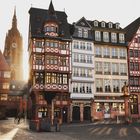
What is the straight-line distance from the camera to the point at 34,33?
46.1 m

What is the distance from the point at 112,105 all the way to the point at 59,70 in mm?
11560

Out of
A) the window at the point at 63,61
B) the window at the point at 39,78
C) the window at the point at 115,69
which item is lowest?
the window at the point at 39,78

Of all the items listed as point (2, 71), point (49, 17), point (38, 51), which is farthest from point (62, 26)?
point (2, 71)

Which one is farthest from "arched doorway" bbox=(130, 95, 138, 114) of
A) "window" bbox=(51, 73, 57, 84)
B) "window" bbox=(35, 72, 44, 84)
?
"window" bbox=(35, 72, 44, 84)

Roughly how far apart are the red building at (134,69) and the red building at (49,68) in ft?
39.7

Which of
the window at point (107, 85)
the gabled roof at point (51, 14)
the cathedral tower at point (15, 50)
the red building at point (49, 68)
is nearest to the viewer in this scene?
the red building at point (49, 68)

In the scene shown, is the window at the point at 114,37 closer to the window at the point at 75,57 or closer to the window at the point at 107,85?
the window at the point at 107,85

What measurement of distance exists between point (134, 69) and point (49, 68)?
16661 millimetres

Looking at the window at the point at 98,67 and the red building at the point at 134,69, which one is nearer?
the window at the point at 98,67

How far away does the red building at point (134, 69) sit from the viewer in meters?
50.6

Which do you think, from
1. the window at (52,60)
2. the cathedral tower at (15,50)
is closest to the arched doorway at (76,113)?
the window at (52,60)

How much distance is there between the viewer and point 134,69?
51812mm

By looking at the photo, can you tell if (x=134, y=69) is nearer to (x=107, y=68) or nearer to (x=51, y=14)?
(x=107, y=68)

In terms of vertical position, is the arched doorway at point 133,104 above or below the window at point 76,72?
below
